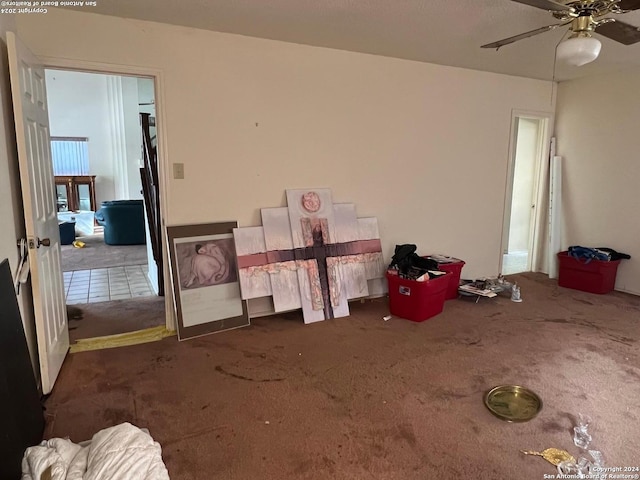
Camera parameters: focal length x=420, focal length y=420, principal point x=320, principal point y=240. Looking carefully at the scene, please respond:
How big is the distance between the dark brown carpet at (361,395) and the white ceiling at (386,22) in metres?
2.30

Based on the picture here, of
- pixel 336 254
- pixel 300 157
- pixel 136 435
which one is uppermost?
pixel 300 157

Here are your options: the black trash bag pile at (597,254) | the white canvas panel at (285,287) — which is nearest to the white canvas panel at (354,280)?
the white canvas panel at (285,287)

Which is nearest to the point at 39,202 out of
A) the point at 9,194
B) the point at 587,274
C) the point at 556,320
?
the point at 9,194

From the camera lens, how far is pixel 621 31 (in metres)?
2.36

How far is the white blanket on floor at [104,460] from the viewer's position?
4.70ft

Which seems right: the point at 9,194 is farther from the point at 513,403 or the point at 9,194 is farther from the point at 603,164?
the point at 603,164

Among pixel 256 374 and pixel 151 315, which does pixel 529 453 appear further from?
pixel 151 315

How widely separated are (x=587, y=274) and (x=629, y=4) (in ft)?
10.3

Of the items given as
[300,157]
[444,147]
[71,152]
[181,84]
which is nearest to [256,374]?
[300,157]

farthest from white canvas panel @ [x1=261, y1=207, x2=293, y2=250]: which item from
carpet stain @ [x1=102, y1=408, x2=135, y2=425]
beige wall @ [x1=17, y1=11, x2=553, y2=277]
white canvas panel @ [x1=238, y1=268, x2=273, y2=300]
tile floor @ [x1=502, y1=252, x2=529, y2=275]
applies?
tile floor @ [x1=502, y1=252, x2=529, y2=275]

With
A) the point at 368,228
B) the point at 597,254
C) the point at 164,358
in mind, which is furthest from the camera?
the point at 597,254

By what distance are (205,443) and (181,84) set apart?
96.9 inches

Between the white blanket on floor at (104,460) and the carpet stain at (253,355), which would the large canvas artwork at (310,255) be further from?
the white blanket on floor at (104,460)

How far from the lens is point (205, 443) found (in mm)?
2023
